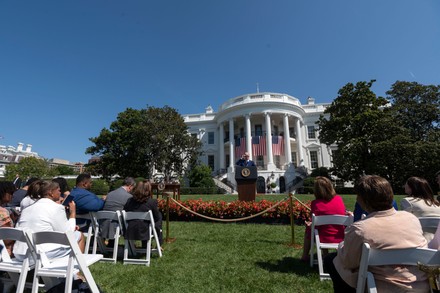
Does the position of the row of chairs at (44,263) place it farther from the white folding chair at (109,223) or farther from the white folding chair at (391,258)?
the white folding chair at (391,258)

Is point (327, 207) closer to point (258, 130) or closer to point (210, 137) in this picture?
point (258, 130)

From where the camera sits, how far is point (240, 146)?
3216 cm

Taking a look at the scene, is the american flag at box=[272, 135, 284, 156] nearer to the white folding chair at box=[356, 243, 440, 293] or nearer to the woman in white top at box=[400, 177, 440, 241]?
the woman in white top at box=[400, 177, 440, 241]

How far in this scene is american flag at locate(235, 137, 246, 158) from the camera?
3171cm

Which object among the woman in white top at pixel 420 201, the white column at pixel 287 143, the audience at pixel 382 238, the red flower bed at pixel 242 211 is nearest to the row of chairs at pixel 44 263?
the audience at pixel 382 238

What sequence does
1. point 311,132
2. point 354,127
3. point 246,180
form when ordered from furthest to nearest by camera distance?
1. point 311,132
2. point 354,127
3. point 246,180

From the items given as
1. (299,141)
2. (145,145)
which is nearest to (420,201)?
(145,145)

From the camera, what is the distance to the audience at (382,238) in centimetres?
183

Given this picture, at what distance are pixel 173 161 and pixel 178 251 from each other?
24.6m

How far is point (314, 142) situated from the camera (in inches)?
1378

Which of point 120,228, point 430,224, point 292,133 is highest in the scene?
point 292,133

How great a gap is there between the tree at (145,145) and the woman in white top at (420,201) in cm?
2482

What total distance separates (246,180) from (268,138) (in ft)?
69.9

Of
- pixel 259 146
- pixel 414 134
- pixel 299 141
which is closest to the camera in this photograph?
pixel 414 134
